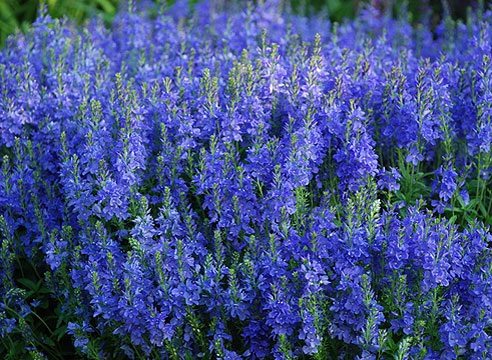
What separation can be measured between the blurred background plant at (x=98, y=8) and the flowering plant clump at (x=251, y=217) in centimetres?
327

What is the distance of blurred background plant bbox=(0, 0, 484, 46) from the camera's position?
6.77m

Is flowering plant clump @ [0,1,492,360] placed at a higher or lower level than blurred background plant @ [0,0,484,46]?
lower

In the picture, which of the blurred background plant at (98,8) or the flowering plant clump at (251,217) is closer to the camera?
the flowering plant clump at (251,217)

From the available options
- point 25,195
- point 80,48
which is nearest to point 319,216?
point 25,195

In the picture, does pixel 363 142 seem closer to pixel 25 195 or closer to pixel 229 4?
pixel 25 195

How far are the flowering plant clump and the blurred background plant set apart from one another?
3.27m

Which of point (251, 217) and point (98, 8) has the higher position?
point (98, 8)

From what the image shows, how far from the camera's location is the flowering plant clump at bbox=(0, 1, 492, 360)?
106 inches

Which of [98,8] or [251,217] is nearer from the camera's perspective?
[251,217]

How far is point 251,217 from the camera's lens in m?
3.07

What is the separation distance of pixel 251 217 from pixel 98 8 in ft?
17.4

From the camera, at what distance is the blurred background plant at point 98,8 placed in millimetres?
6773

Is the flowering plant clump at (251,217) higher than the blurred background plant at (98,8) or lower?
lower

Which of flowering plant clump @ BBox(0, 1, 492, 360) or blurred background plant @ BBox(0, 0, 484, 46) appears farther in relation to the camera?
blurred background plant @ BBox(0, 0, 484, 46)
